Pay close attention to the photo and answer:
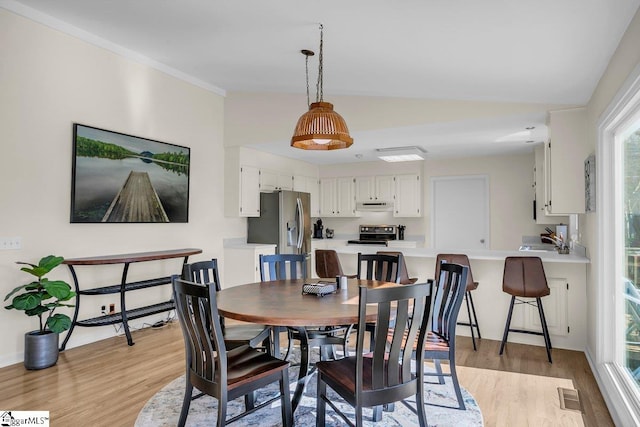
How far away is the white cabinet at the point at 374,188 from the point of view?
7.24 m

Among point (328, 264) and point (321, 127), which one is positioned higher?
point (321, 127)

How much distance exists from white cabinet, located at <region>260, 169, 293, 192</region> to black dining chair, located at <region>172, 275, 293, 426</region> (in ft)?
13.3

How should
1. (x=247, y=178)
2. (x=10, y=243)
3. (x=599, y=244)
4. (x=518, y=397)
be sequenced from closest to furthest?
(x=518, y=397) < (x=599, y=244) < (x=10, y=243) < (x=247, y=178)

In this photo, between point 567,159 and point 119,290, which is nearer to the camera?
point 567,159

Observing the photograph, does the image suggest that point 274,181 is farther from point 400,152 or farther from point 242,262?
point 400,152

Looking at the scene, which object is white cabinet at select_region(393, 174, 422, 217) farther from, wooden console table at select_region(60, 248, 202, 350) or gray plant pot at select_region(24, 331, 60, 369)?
gray plant pot at select_region(24, 331, 60, 369)

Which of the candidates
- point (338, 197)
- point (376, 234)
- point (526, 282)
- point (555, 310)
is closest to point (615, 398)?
point (526, 282)

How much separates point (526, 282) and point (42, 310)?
13.5ft

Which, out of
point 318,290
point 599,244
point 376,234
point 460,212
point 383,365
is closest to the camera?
point 383,365

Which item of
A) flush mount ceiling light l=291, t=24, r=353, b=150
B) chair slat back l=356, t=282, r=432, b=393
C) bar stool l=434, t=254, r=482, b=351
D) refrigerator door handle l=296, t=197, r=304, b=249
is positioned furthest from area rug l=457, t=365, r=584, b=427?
refrigerator door handle l=296, t=197, r=304, b=249

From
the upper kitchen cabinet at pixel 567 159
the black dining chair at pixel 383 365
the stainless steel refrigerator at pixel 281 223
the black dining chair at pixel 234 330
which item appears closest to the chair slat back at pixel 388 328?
the black dining chair at pixel 383 365

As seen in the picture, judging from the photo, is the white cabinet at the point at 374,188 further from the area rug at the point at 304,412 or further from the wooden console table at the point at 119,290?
the area rug at the point at 304,412

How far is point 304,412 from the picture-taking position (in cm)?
254

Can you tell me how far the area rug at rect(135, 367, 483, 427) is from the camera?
95.2 inches
